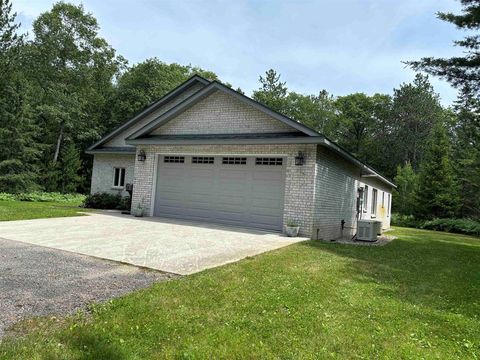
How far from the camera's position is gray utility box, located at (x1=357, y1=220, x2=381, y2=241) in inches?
516

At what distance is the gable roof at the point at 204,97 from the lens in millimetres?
11587

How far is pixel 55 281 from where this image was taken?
193 inches

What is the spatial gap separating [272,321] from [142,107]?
32.8 meters

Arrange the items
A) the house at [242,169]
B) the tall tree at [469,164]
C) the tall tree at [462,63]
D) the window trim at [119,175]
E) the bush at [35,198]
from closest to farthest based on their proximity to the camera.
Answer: the house at [242,169] → the tall tree at [462,63] → the tall tree at [469,164] → the window trim at [119,175] → the bush at [35,198]

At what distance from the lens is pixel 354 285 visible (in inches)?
226

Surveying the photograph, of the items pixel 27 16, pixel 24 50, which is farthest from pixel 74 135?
pixel 27 16

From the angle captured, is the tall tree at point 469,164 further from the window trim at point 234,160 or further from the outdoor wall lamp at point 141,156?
the outdoor wall lamp at point 141,156

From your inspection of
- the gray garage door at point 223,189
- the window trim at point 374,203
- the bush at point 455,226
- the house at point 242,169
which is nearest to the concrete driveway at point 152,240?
the gray garage door at point 223,189

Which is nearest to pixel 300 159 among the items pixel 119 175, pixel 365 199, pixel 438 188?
pixel 365 199

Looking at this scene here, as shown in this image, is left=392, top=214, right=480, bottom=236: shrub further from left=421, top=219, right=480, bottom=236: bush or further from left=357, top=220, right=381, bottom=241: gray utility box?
left=357, top=220, right=381, bottom=241: gray utility box

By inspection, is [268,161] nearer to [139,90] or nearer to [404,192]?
[404,192]

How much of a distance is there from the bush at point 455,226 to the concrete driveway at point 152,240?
20.2 m

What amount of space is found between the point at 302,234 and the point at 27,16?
129ft

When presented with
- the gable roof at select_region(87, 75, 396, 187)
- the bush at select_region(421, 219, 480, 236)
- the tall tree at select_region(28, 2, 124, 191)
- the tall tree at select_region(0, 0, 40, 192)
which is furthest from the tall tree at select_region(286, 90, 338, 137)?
the gable roof at select_region(87, 75, 396, 187)
